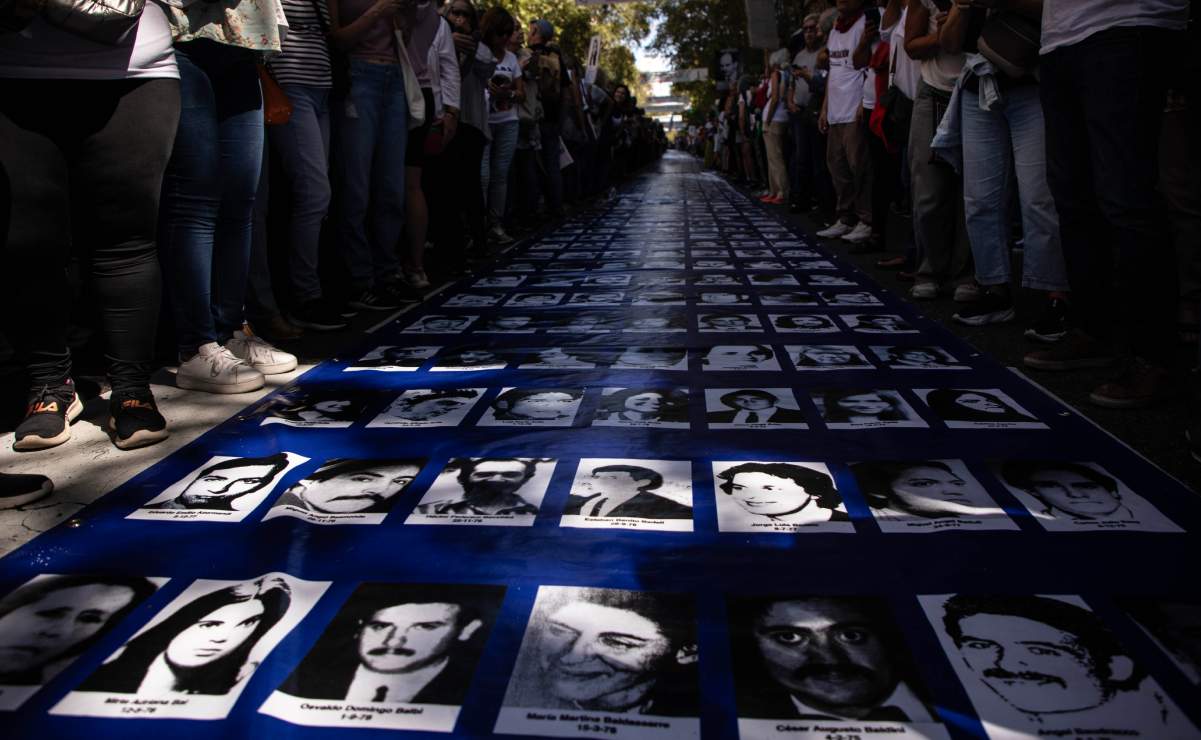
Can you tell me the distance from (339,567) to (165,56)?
1499mm

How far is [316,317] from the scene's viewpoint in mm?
3924

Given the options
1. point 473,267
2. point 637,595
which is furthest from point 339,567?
point 473,267

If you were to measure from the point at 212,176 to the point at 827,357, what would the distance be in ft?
7.11

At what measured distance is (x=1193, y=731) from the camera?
1220 millimetres

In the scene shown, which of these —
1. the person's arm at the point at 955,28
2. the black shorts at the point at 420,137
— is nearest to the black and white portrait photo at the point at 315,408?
the black shorts at the point at 420,137

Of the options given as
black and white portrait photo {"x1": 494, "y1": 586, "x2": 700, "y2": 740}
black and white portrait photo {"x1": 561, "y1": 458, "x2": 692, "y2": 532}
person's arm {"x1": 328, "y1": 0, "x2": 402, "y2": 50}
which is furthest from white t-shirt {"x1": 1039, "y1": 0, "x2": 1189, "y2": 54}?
person's arm {"x1": 328, "y1": 0, "x2": 402, "y2": 50}

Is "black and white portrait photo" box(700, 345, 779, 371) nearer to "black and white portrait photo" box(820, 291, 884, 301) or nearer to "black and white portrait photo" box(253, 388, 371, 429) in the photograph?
"black and white portrait photo" box(820, 291, 884, 301)

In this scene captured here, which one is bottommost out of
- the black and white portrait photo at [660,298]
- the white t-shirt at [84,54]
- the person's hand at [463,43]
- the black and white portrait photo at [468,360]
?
the black and white portrait photo at [660,298]

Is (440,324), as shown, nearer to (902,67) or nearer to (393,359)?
(393,359)

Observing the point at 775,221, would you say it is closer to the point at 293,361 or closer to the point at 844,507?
the point at 293,361

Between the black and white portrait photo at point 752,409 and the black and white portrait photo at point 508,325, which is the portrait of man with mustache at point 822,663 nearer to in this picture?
the black and white portrait photo at point 752,409

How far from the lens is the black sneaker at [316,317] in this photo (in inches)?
154

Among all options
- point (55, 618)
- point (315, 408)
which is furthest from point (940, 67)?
point (55, 618)

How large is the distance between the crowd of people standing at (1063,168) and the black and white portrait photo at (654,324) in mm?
1210
